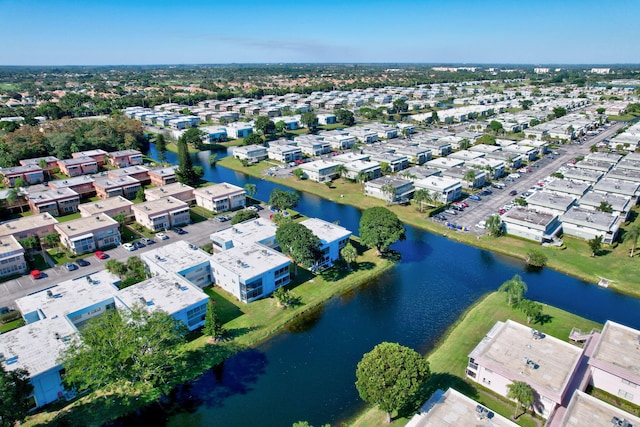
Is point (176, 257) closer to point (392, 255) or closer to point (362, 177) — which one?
point (392, 255)

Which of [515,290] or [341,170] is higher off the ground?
[341,170]

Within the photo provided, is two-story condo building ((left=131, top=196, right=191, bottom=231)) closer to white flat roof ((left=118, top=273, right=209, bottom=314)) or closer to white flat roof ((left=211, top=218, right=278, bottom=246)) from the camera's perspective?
white flat roof ((left=211, top=218, right=278, bottom=246))

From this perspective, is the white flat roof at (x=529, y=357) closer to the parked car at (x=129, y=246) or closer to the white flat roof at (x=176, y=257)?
the white flat roof at (x=176, y=257)

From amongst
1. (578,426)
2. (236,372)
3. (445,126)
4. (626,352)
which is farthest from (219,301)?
(445,126)

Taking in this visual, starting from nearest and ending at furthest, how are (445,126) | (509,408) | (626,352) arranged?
(509,408) < (626,352) < (445,126)

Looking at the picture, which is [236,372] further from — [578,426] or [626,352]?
[626,352]

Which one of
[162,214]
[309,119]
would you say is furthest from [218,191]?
[309,119]

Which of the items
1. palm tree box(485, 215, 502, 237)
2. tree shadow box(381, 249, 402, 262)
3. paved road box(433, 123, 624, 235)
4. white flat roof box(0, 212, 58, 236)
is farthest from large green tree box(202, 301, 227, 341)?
palm tree box(485, 215, 502, 237)
